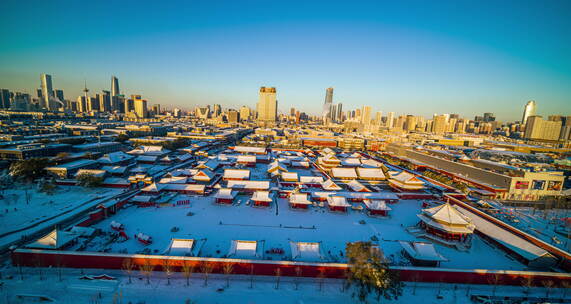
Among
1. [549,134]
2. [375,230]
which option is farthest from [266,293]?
[549,134]

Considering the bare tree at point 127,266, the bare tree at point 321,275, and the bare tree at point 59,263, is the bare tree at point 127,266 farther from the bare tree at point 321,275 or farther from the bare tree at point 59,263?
the bare tree at point 321,275

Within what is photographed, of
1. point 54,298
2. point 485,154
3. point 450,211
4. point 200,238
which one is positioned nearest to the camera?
point 54,298

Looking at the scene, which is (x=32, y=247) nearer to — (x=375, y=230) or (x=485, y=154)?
(x=375, y=230)

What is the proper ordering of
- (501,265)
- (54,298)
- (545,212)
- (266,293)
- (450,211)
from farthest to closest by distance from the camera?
(545,212) < (450,211) < (501,265) < (266,293) < (54,298)

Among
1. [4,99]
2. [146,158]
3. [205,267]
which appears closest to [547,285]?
[205,267]

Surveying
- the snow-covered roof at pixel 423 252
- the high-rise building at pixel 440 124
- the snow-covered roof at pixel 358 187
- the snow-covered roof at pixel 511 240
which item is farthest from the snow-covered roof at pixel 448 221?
the high-rise building at pixel 440 124

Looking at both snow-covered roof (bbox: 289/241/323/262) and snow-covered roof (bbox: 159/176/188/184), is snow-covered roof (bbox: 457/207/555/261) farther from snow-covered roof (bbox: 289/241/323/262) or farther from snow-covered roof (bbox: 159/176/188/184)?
snow-covered roof (bbox: 159/176/188/184)

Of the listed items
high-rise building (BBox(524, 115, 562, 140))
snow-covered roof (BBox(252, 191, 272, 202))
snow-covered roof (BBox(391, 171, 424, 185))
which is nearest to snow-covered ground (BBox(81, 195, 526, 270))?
snow-covered roof (BBox(252, 191, 272, 202))

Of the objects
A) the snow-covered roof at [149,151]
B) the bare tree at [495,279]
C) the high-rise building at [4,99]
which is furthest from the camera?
the high-rise building at [4,99]
